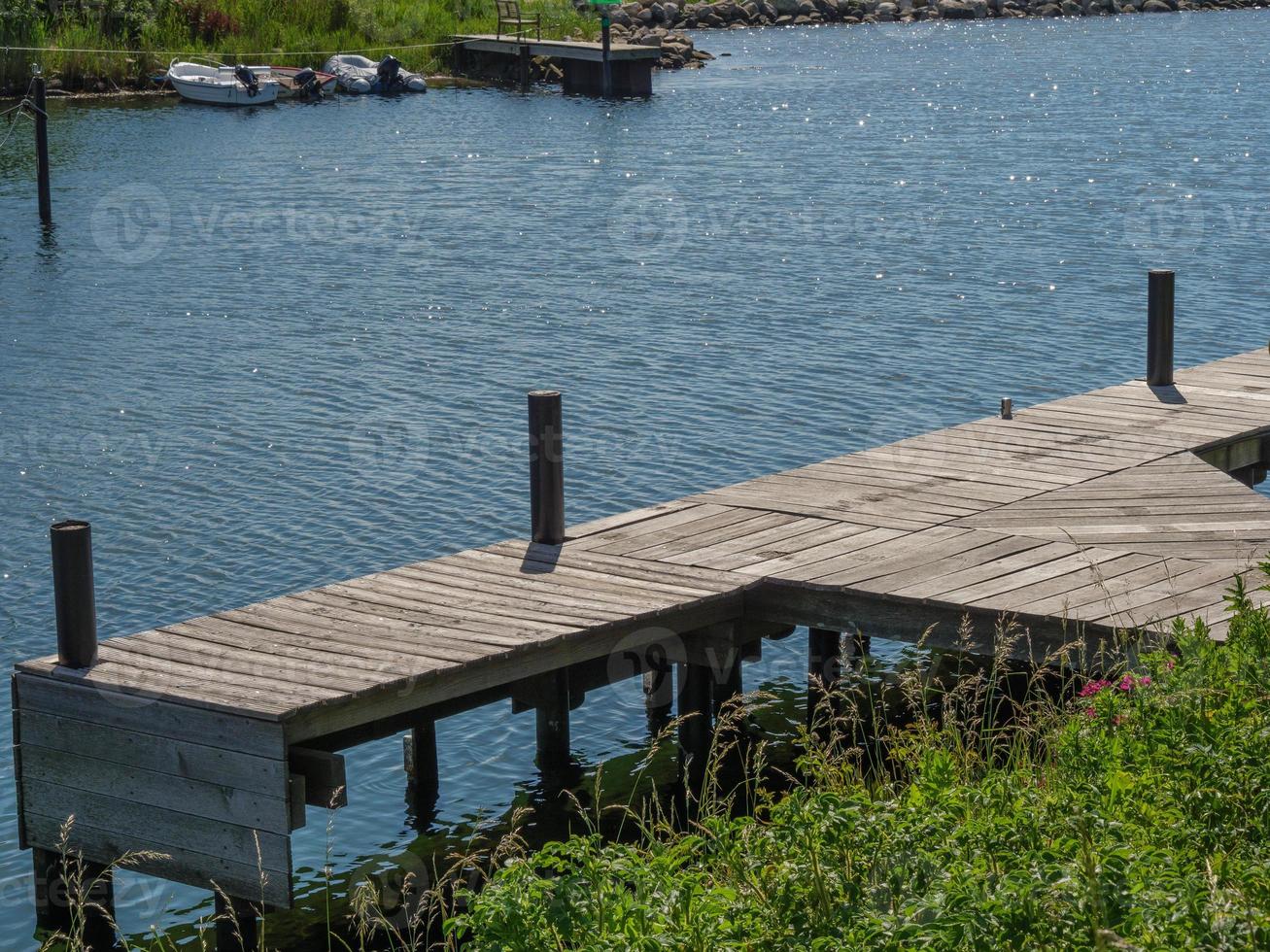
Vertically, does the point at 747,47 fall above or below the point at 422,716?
above

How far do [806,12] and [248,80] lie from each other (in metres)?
47.1

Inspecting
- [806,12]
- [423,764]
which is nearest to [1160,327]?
[423,764]

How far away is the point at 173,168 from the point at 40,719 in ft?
110

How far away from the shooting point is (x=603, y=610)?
9664mm

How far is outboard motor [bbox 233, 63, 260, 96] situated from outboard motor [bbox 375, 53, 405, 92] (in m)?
5.46

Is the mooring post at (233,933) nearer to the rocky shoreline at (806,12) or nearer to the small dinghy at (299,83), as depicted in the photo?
the small dinghy at (299,83)

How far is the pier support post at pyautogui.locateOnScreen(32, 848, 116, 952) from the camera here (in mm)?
8766

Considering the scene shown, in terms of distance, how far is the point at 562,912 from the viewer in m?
5.12

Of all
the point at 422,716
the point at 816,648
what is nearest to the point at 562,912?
the point at 422,716

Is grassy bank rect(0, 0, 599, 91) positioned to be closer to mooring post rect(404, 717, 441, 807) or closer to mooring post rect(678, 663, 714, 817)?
mooring post rect(404, 717, 441, 807)

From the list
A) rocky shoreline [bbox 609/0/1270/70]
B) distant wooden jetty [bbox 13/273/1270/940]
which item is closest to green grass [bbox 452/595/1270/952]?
distant wooden jetty [bbox 13/273/1270/940]

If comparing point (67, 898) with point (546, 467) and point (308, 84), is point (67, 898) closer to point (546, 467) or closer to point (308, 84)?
point (546, 467)

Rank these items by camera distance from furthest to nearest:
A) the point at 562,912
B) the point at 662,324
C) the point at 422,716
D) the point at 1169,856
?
the point at 662,324 → the point at 422,716 → the point at 562,912 → the point at 1169,856

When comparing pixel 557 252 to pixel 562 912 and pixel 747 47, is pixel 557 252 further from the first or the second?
pixel 747 47
